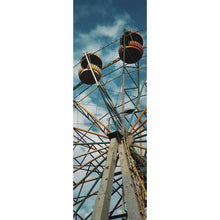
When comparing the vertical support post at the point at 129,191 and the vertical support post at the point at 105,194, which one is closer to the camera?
the vertical support post at the point at 105,194

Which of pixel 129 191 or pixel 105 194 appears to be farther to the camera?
pixel 129 191

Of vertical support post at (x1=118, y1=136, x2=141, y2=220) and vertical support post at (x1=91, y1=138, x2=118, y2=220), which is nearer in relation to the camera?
vertical support post at (x1=91, y1=138, x2=118, y2=220)

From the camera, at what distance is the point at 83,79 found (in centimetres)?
1150
